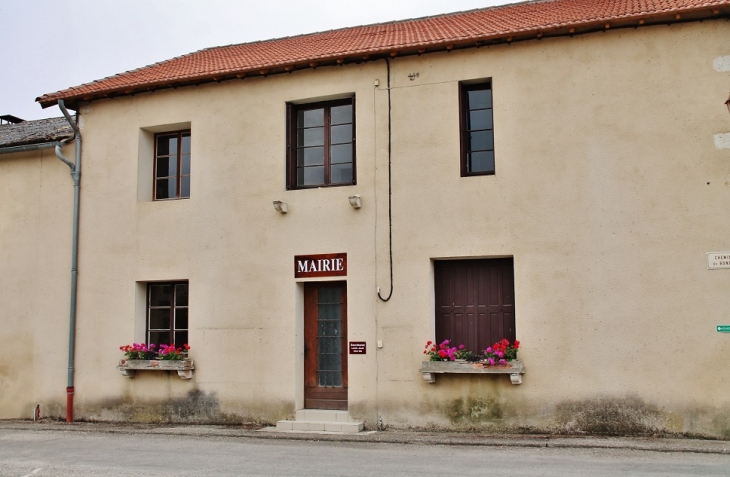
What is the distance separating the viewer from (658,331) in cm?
1042

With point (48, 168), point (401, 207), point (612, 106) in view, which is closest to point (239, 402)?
point (401, 207)

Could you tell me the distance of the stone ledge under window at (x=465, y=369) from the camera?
35.6ft

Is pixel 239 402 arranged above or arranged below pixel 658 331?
below

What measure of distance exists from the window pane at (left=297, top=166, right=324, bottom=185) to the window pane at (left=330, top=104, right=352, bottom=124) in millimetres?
851

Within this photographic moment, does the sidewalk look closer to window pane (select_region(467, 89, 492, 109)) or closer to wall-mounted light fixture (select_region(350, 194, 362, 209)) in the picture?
wall-mounted light fixture (select_region(350, 194, 362, 209))

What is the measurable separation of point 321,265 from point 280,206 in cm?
120

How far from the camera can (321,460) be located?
938cm

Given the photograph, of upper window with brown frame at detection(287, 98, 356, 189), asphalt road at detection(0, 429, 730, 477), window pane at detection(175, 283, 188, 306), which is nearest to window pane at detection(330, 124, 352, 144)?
upper window with brown frame at detection(287, 98, 356, 189)

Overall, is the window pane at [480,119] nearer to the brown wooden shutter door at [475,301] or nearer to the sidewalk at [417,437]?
the brown wooden shutter door at [475,301]

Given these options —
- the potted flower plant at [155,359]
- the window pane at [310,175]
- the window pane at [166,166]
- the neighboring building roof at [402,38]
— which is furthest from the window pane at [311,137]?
the potted flower plant at [155,359]

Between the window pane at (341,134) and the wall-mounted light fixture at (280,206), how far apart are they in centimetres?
140

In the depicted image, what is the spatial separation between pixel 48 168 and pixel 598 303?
10.3 meters

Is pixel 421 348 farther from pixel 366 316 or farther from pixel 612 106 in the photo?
pixel 612 106

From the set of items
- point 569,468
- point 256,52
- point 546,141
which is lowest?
point 569,468
